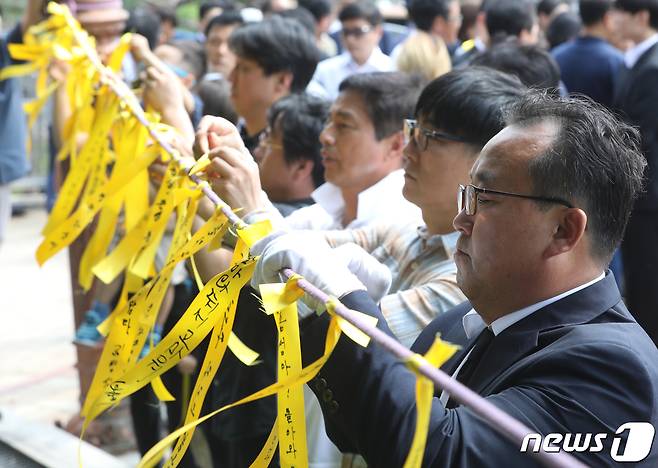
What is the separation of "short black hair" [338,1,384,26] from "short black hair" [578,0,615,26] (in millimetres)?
1860

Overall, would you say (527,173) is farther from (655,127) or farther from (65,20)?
(655,127)

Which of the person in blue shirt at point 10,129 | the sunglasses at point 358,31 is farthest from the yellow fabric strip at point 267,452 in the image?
the sunglasses at point 358,31

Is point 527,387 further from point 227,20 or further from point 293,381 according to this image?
point 227,20

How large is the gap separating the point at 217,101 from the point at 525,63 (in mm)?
1669

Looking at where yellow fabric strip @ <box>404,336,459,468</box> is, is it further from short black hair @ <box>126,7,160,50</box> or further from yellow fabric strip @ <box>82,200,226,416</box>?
short black hair @ <box>126,7,160,50</box>

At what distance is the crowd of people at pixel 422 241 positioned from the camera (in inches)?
67.4

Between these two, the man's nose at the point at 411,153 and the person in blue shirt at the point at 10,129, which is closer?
the man's nose at the point at 411,153

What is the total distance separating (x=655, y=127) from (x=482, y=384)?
3.97 meters

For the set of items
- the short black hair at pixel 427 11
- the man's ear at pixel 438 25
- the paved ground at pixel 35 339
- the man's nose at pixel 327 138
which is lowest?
the paved ground at pixel 35 339

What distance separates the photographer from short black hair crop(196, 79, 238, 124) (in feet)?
16.6

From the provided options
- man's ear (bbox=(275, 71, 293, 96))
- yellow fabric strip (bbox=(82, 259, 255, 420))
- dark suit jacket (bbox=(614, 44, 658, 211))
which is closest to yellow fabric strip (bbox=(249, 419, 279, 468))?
yellow fabric strip (bbox=(82, 259, 255, 420))

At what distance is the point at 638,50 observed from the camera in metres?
5.87

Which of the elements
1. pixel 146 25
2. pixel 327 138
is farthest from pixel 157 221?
pixel 146 25

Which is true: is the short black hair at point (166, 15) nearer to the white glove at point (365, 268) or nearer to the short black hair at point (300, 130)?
the short black hair at point (300, 130)
